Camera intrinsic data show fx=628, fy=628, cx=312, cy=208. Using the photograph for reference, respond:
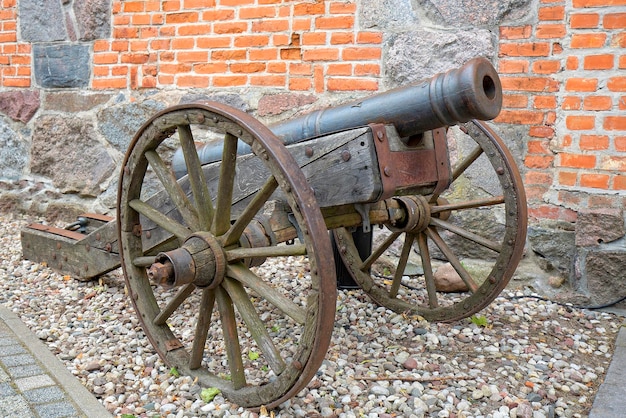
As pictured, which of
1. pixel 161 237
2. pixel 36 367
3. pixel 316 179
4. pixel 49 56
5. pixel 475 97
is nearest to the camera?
pixel 475 97

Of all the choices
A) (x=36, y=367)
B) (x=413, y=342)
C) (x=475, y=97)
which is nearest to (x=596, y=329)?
(x=413, y=342)

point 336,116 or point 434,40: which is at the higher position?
point 434,40

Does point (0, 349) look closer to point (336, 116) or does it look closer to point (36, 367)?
Answer: point (36, 367)

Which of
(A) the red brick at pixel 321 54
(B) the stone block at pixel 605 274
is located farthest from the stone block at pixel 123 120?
(B) the stone block at pixel 605 274

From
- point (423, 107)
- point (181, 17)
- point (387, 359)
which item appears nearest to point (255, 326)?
point (387, 359)

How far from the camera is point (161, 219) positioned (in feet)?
8.52

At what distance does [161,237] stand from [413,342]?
1.27 m

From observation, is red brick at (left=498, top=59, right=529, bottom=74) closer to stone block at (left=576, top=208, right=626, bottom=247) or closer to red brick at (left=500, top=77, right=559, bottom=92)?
red brick at (left=500, top=77, right=559, bottom=92)

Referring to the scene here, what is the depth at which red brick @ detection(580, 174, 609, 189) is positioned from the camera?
3.41 meters

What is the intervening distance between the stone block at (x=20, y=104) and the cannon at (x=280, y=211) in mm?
2384

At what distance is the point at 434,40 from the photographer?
12.2ft

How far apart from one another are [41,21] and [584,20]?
13.3 feet

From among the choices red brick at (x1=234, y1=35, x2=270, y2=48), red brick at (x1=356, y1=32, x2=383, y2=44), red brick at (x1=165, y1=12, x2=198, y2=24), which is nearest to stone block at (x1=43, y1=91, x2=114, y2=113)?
red brick at (x1=165, y1=12, x2=198, y2=24)

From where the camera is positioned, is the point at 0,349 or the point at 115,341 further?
the point at 115,341
